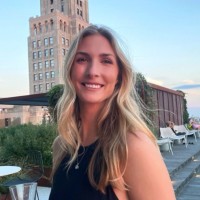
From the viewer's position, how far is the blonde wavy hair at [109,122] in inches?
41.6

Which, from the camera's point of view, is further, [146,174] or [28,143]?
[28,143]

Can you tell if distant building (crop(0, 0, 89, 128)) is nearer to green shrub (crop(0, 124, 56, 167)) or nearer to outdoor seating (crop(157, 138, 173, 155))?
outdoor seating (crop(157, 138, 173, 155))

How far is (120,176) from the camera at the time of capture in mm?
1026

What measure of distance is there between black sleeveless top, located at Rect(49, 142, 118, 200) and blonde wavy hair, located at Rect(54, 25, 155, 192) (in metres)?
0.03

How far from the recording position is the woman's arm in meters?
0.98

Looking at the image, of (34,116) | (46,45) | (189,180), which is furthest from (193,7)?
(46,45)

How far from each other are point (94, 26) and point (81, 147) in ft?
1.72

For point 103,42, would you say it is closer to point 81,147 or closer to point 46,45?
point 81,147

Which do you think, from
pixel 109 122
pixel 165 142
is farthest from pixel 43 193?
pixel 165 142

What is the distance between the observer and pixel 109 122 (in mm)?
1238

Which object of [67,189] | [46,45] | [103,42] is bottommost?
[67,189]

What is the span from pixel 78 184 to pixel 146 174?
0.28 m

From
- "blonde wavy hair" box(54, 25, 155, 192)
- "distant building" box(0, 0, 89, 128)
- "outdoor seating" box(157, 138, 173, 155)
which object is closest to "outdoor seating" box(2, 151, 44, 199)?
"blonde wavy hair" box(54, 25, 155, 192)

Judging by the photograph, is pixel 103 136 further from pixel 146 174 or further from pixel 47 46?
pixel 47 46
